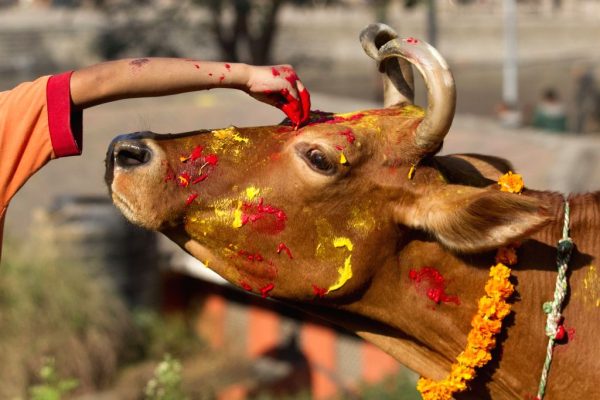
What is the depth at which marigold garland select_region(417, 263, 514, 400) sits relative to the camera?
12.2ft

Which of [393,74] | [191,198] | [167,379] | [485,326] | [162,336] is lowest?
[162,336]

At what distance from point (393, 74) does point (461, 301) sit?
3.36 ft

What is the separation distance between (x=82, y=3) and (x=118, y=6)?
6423mm

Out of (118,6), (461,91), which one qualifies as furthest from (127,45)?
(461,91)

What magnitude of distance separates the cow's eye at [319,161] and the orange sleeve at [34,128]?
873mm

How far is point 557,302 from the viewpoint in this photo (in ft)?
12.2

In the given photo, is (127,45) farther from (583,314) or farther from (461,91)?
(583,314)

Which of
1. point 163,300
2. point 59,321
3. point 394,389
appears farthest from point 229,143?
point 163,300

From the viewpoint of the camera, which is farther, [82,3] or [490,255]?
[82,3]

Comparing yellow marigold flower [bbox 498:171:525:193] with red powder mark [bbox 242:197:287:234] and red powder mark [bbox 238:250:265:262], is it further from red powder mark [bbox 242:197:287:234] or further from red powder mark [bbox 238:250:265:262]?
red powder mark [bbox 238:250:265:262]

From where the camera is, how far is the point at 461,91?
3172 cm

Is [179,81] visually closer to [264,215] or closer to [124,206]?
[124,206]

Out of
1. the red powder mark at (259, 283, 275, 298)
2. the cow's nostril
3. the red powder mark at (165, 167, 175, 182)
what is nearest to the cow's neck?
the red powder mark at (259, 283, 275, 298)

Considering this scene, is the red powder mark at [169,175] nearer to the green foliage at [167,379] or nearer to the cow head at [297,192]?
the cow head at [297,192]
